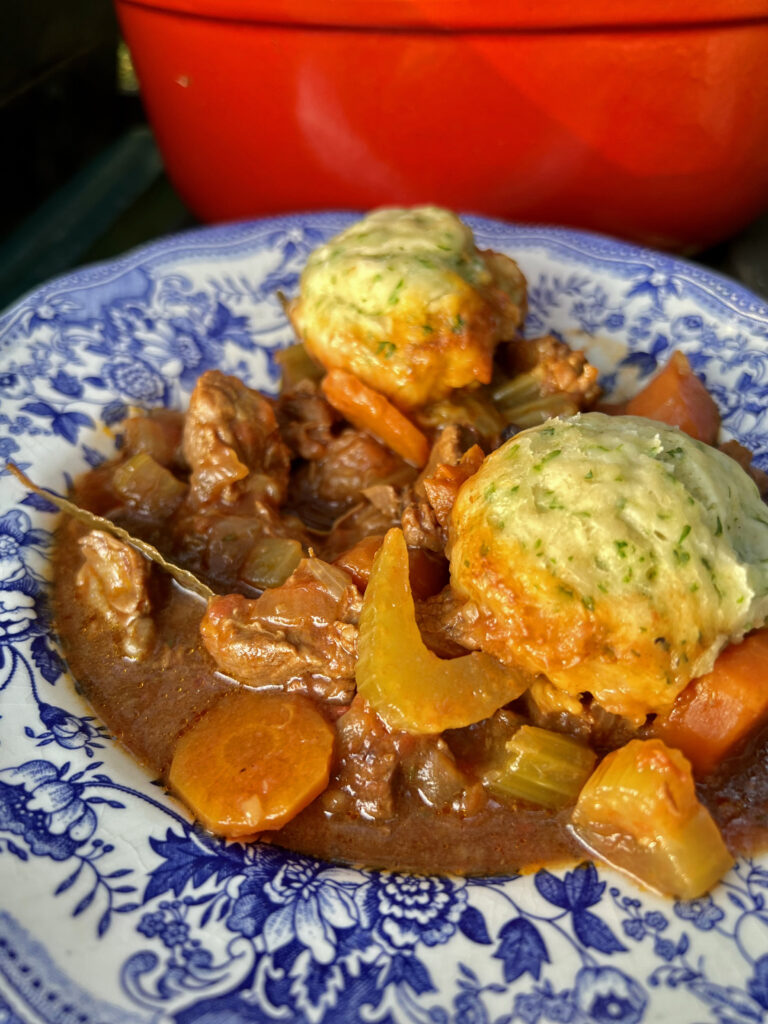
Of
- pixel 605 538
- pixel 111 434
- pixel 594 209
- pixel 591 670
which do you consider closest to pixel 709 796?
pixel 591 670

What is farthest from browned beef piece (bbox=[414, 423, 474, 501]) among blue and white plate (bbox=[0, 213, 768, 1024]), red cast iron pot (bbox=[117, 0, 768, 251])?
red cast iron pot (bbox=[117, 0, 768, 251])

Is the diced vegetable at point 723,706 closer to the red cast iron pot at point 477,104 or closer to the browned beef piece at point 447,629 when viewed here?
the browned beef piece at point 447,629

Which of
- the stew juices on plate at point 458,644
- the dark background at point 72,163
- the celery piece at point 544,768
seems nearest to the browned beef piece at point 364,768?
the stew juices on plate at point 458,644

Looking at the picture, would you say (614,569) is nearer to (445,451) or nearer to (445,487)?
(445,487)

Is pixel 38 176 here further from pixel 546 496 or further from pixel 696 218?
pixel 546 496

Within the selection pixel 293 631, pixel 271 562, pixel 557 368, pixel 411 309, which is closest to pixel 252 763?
pixel 293 631
